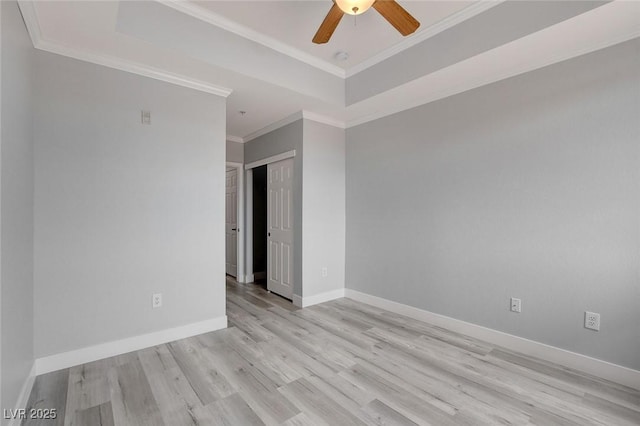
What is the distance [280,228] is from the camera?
427 centimetres

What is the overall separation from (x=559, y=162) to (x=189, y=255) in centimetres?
342

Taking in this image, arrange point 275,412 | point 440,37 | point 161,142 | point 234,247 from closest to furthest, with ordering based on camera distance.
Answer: point 275,412 < point 440,37 < point 161,142 < point 234,247

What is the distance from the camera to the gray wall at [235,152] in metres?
4.96

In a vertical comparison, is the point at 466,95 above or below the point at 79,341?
above

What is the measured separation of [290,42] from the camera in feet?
9.37

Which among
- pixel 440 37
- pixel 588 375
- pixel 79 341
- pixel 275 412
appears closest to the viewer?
pixel 275 412

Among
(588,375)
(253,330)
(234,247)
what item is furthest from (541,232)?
(234,247)

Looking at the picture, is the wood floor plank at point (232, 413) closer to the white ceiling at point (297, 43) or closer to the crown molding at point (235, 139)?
the white ceiling at point (297, 43)

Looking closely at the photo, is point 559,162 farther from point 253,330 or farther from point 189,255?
point 189,255

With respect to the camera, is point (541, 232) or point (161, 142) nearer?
point (541, 232)

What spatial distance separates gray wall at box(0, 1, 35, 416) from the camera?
1.49 m

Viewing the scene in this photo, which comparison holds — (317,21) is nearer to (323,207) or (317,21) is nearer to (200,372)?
(323,207)

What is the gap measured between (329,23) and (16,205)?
229 cm

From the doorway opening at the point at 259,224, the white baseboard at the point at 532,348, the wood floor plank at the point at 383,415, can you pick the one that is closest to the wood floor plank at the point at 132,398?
the wood floor plank at the point at 383,415
